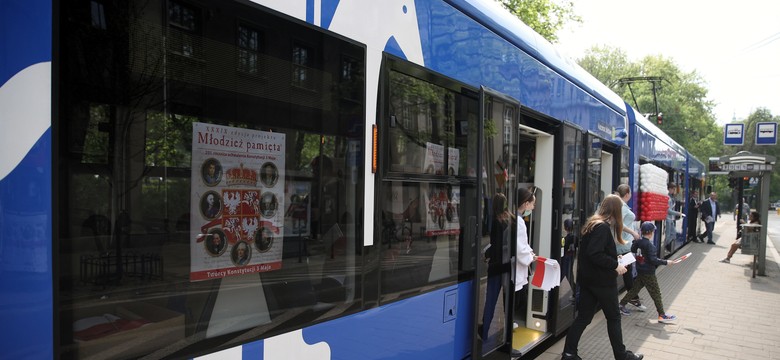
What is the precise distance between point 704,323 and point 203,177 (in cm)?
734

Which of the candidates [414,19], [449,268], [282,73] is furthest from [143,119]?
[449,268]

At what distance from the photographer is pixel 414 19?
2758mm

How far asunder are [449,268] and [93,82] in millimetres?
2276

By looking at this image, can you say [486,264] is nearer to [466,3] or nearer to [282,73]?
[466,3]

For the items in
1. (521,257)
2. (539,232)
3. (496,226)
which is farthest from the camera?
(539,232)

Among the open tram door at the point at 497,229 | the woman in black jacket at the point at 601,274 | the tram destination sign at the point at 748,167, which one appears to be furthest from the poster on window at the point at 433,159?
the tram destination sign at the point at 748,167

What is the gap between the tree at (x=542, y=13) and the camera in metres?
18.4

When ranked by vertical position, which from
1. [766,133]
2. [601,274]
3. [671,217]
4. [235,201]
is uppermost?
[766,133]

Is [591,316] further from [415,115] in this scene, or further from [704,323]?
[415,115]

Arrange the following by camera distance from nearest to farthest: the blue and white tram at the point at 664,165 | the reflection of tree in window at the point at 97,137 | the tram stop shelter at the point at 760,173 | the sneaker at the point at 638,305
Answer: the reflection of tree in window at the point at 97,137 < the sneaker at the point at 638,305 < the blue and white tram at the point at 664,165 < the tram stop shelter at the point at 760,173

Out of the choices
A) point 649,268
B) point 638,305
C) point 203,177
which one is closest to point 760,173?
point 638,305

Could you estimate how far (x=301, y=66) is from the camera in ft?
6.83

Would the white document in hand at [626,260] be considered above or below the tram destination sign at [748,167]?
below

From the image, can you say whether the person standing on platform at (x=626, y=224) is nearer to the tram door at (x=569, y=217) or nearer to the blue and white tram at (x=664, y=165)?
the tram door at (x=569, y=217)
